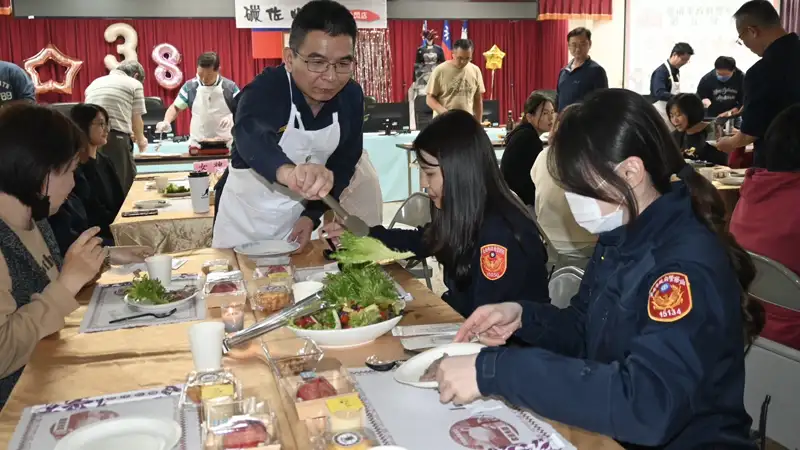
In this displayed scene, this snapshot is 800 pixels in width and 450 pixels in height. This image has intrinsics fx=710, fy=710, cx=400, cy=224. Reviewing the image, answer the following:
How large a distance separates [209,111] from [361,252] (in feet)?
16.5

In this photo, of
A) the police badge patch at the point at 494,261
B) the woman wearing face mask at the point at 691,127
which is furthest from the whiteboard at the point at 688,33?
the police badge patch at the point at 494,261

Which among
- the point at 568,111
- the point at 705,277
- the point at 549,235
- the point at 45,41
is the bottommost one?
the point at 549,235

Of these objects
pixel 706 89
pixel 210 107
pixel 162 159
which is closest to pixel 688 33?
pixel 706 89

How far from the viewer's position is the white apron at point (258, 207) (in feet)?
9.11

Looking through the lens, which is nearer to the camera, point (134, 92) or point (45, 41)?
point (134, 92)

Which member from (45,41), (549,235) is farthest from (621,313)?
(45,41)

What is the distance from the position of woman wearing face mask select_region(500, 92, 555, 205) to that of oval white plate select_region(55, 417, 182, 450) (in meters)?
3.52

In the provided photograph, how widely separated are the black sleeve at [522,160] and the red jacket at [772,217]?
179cm

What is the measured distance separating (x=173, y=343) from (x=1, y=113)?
2.79 feet

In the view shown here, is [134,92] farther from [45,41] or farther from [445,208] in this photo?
[445,208]

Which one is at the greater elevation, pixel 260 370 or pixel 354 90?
pixel 354 90

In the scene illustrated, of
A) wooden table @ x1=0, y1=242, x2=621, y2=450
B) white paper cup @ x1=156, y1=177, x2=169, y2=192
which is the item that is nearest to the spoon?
wooden table @ x1=0, y1=242, x2=621, y2=450

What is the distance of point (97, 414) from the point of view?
127 centimetres

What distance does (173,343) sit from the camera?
1673mm
